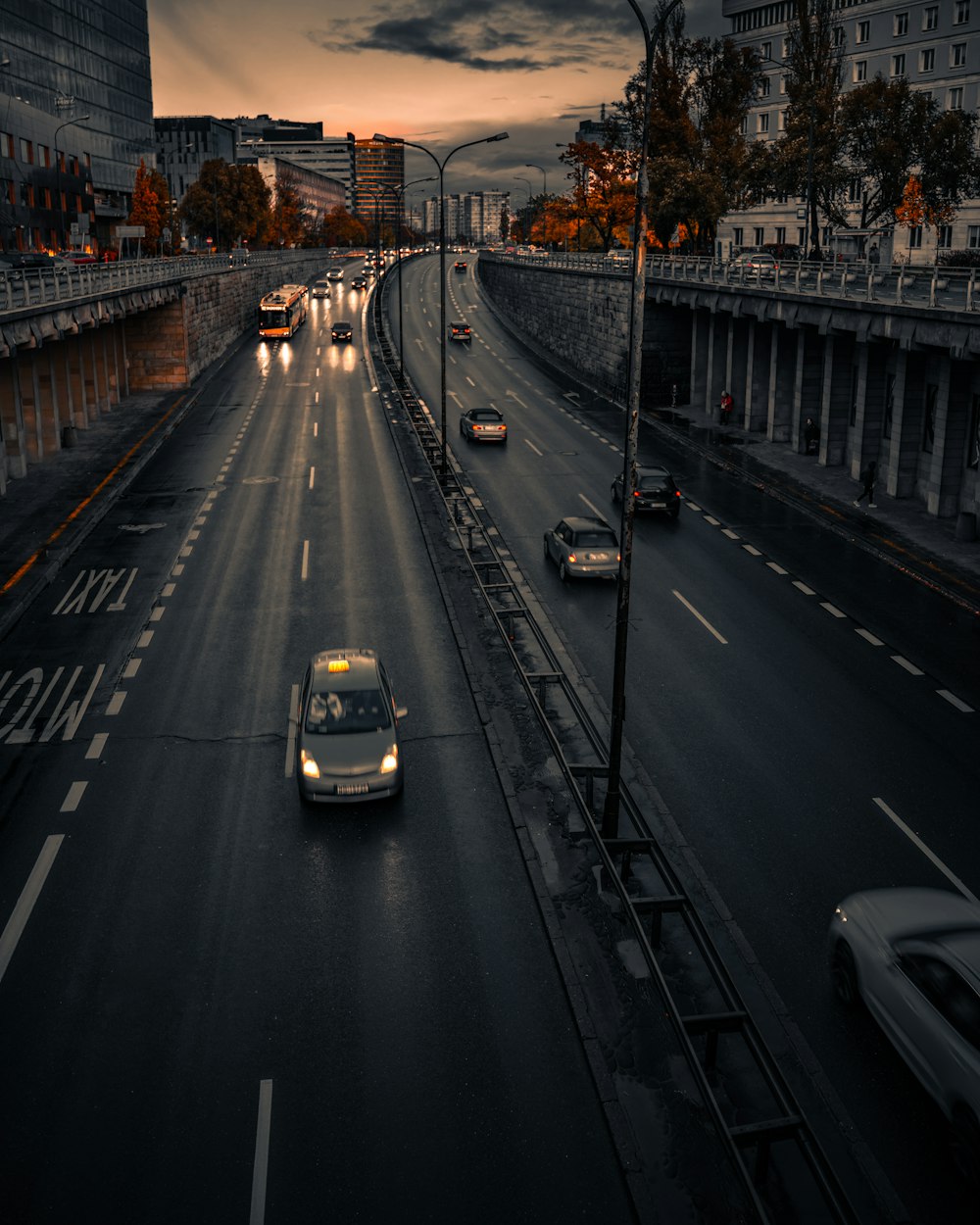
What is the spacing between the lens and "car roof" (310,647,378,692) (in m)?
17.8

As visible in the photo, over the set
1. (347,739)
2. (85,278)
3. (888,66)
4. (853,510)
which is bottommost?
(347,739)

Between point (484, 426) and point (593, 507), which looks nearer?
point (593, 507)

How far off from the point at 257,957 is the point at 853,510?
28117mm

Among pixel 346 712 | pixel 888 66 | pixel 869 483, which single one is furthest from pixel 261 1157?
pixel 888 66

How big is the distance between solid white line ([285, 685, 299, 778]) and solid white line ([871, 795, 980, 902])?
9282 millimetres

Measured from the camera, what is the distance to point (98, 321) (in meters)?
43.4

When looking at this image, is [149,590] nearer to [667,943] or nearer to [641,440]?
[667,943]

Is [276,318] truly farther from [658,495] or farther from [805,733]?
[805,733]

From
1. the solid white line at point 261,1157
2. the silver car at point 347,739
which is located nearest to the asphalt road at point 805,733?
the silver car at point 347,739

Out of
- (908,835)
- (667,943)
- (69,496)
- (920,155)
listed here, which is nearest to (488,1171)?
(667,943)

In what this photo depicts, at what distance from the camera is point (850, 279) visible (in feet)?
129

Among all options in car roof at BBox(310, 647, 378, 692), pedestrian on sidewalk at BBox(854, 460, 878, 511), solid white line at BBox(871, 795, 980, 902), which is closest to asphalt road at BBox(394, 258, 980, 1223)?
solid white line at BBox(871, 795, 980, 902)

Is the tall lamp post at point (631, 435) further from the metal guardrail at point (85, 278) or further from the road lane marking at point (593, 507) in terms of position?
the metal guardrail at point (85, 278)

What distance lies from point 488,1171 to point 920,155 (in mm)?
59296
